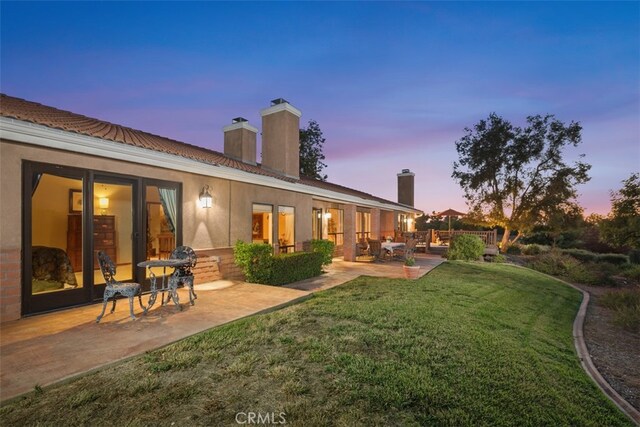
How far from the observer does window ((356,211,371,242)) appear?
16.6 meters

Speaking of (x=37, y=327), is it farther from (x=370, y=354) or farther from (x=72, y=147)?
(x=370, y=354)

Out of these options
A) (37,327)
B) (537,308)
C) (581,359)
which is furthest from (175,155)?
(537,308)

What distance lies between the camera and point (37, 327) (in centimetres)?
393

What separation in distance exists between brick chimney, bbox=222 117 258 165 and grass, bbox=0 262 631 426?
9.15 meters

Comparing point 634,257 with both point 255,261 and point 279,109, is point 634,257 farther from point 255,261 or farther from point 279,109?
point 255,261

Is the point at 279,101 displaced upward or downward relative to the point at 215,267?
upward

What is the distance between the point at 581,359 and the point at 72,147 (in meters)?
8.63

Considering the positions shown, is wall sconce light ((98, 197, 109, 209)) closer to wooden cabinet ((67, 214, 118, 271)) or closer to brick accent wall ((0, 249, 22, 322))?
wooden cabinet ((67, 214, 118, 271))

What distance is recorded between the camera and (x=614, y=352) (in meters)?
5.10

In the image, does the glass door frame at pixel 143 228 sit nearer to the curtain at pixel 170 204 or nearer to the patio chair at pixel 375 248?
the curtain at pixel 170 204

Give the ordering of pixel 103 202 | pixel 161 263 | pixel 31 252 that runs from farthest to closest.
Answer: pixel 103 202 < pixel 161 263 < pixel 31 252

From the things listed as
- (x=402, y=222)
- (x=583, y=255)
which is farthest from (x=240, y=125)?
(x=583, y=255)

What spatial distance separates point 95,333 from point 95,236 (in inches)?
117

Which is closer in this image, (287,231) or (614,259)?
(287,231)
